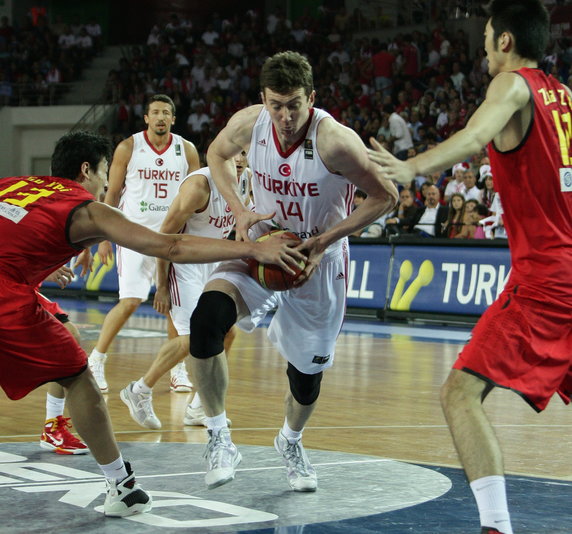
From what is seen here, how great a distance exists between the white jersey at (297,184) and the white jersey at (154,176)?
12.4 feet

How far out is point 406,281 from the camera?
14.0 meters

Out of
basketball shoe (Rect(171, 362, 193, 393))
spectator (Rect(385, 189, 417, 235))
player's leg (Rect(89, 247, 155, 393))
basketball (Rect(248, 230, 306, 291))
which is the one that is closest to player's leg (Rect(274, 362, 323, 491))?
basketball (Rect(248, 230, 306, 291))

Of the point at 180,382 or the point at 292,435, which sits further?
the point at 180,382

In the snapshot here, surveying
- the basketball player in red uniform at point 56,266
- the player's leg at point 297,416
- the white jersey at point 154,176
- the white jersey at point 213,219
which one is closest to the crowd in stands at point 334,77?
the white jersey at point 154,176

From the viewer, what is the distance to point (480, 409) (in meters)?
3.85

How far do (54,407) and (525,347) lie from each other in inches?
131

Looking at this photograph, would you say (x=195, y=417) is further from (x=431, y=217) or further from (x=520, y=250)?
(x=431, y=217)

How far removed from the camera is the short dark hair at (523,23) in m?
4.01

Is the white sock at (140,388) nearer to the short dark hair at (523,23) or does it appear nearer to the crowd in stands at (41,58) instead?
the short dark hair at (523,23)

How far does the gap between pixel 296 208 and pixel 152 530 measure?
1.84 meters

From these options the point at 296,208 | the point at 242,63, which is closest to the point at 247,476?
the point at 296,208

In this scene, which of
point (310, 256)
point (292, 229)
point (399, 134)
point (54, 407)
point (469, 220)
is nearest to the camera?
point (310, 256)

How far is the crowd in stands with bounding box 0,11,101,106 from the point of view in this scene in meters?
28.7

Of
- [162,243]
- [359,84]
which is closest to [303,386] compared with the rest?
[162,243]
